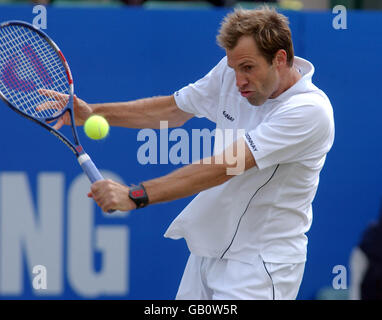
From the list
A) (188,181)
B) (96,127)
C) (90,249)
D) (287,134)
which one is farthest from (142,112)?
(90,249)

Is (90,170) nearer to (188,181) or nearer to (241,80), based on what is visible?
(188,181)

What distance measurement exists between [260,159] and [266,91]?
1.05 feet

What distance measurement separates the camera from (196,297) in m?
3.68

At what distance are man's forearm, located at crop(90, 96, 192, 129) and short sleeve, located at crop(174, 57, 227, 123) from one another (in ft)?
0.27

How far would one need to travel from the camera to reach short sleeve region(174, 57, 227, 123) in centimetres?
385

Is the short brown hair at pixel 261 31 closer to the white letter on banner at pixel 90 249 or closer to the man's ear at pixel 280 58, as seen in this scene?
the man's ear at pixel 280 58

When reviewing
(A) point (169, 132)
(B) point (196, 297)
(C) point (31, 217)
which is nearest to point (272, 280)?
(B) point (196, 297)

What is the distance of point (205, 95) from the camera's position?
3.91 metres

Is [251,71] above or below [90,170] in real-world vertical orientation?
above

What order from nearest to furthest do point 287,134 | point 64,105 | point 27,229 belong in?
point 287,134 < point 64,105 < point 27,229

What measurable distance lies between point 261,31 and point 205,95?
1.82 feet

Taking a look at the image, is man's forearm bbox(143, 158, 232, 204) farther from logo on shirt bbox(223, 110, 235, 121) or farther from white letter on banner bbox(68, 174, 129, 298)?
white letter on banner bbox(68, 174, 129, 298)

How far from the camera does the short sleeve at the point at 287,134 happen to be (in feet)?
11.1

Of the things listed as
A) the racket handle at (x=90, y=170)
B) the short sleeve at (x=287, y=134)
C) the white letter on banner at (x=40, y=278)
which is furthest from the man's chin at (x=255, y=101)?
the white letter on banner at (x=40, y=278)
